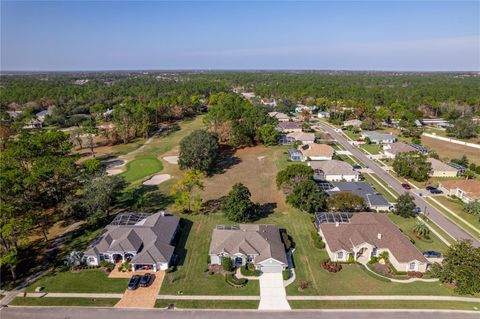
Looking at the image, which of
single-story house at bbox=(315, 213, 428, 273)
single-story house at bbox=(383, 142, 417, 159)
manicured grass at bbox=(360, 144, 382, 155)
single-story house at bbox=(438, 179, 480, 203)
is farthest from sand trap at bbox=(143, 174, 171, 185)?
single-story house at bbox=(383, 142, 417, 159)

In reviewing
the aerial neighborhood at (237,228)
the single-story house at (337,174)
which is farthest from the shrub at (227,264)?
the single-story house at (337,174)

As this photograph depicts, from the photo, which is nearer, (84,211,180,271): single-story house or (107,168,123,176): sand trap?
(84,211,180,271): single-story house

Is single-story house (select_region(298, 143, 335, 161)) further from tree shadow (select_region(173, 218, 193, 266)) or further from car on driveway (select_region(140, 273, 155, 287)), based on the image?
car on driveway (select_region(140, 273, 155, 287))

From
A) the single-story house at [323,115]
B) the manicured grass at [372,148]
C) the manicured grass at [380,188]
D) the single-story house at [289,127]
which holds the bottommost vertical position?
the manicured grass at [380,188]

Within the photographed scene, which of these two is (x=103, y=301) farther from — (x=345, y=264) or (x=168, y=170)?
(x=168, y=170)

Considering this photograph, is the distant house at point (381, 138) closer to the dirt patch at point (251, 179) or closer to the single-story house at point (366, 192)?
the dirt patch at point (251, 179)

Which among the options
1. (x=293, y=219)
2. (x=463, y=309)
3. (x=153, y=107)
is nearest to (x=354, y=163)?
(x=293, y=219)
